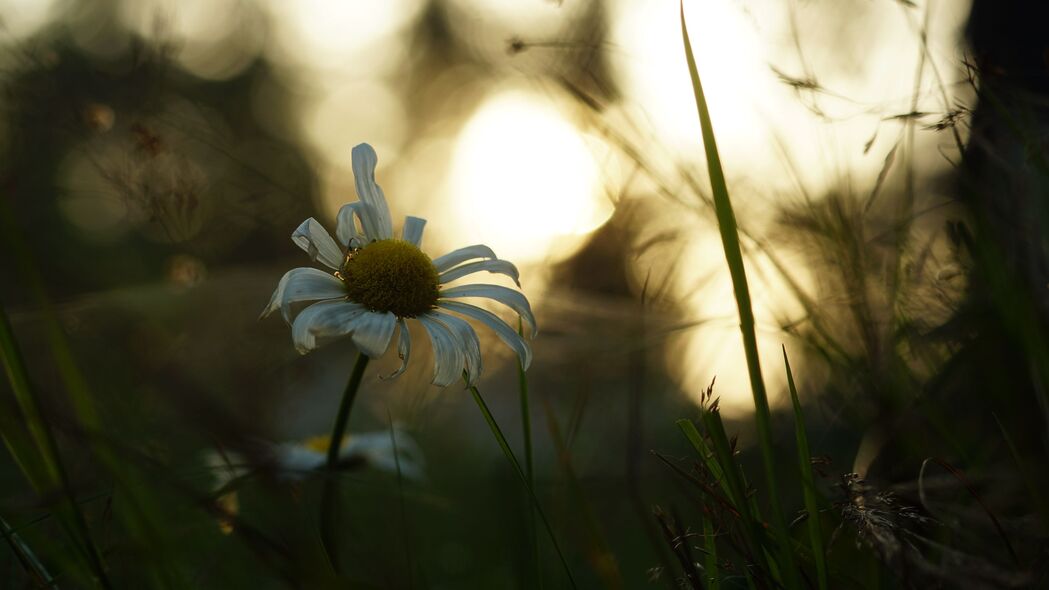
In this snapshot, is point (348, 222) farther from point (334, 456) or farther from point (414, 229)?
point (334, 456)

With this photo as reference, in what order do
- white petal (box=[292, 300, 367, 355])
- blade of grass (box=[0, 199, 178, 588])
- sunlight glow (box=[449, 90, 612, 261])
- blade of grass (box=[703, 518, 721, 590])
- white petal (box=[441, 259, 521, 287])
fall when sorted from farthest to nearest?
1. sunlight glow (box=[449, 90, 612, 261])
2. white petal (box=[441, 259, 521, 287])
3. white petal (box=[292, 300, 367, 355])
4. blade of grass (box=[703, 518, 721, 590])
5. blade of grass (box=[0, 199, 178, 588])

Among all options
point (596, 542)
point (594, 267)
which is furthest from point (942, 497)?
point (594, 267)

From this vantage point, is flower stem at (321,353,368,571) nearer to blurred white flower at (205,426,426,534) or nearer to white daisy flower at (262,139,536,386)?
white daisy flower at (262,139,536,386)

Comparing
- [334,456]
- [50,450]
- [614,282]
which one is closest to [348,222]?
[334,456]

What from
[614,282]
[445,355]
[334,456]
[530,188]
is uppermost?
Result: [530,188]

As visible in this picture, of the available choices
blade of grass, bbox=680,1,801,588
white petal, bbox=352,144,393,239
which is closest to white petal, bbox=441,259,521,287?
white petal, bbox=352,144,393,239

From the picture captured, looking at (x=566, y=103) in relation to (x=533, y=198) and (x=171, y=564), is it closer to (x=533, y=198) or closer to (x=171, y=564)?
(x=533, y=198)
